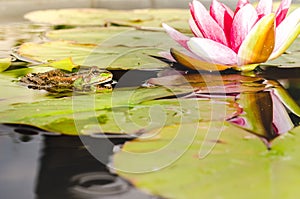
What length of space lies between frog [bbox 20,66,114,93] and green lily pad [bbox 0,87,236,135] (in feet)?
0.28

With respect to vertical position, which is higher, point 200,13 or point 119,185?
point 200,13

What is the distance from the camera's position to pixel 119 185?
21.5 inches

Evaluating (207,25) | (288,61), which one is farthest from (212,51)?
(288,61)

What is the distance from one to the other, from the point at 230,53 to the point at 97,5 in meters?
2.15

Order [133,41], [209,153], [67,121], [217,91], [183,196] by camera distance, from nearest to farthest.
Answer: [183,196] → [209,153] → [67,121] → [217,91] → [133,41]

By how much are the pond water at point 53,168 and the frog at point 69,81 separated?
229mm

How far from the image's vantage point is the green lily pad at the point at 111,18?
1.97 meters

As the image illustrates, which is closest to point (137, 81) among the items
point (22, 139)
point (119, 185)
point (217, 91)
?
point (217, 91)

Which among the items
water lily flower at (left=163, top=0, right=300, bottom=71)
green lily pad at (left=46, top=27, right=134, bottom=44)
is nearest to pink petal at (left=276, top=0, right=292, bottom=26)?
water lily flower at (left=163, top=0, right=300, bottom=71)

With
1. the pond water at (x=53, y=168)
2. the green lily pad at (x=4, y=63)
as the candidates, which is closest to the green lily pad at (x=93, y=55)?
the green lily pad at (x=4, y=63)

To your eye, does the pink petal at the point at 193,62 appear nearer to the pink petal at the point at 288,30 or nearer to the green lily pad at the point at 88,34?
the pink petal at the point at 288,30

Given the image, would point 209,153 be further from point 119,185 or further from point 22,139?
point 22,139

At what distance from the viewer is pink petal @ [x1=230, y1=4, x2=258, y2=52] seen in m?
0.95

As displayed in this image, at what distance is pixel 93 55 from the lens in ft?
4.17
